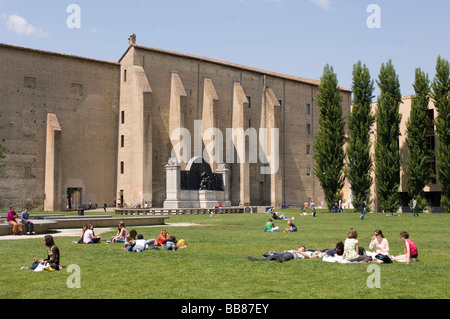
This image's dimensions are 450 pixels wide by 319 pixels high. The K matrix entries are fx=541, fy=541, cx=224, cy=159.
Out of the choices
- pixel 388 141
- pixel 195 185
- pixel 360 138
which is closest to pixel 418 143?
pixel 388 141

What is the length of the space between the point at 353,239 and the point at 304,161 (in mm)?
49772

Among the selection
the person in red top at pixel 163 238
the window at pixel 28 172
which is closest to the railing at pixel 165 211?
the window at pixel 28 172

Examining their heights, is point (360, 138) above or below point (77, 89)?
below

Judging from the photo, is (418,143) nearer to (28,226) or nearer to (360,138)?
(360,138)

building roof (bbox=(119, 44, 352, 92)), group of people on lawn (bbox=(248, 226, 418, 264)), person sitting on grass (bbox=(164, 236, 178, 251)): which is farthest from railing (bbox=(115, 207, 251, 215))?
group of people on lawn (bbox=(248, 226, 418, 264))

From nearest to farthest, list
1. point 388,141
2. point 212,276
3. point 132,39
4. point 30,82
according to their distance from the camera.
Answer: point 212,276
point 388,141
point 30,82
point 132,39

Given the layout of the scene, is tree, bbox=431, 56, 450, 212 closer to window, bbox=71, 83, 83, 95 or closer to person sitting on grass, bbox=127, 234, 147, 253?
window, bbox=71, 83, 83, 95

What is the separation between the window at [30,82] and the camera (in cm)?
4391

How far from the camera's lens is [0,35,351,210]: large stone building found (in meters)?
43.3

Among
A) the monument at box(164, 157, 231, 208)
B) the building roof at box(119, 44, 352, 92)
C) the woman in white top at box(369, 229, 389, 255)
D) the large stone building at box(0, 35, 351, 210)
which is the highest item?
the building roof at box(119, 44, 352, 92)

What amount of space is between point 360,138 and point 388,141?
2.33 metres

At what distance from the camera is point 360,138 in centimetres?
4328

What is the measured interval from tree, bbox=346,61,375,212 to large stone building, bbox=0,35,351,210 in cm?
1161

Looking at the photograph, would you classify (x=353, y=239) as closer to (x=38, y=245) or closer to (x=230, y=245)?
(x=230, y=245)
